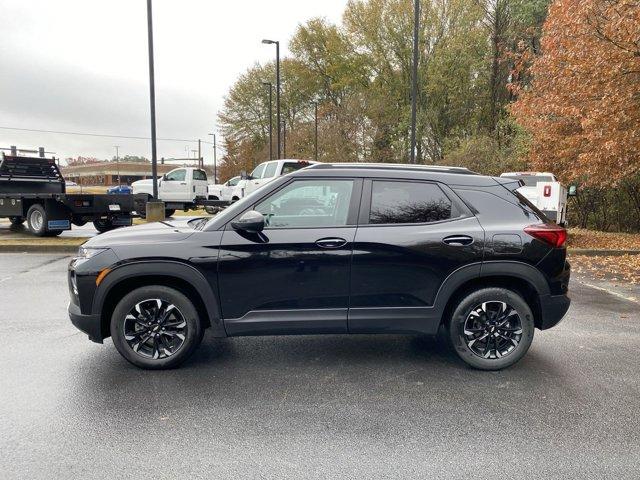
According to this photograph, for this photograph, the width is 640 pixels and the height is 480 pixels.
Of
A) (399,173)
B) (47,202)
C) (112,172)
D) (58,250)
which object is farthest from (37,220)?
(112,172)

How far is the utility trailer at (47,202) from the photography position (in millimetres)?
12945

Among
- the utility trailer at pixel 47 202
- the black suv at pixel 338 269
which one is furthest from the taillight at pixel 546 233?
the utility trailer at pixel 47 202

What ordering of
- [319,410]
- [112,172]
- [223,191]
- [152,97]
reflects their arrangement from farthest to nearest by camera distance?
[112,172] < [223,191] < [152,97] < [319,410]

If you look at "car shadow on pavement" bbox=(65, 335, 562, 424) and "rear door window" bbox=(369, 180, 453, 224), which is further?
"rear door window" bbox=(369, 180, 453, 224)

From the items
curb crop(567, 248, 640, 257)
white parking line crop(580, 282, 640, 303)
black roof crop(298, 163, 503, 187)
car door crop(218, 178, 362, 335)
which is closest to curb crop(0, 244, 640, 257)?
curb crop(567, 248, 640, 257)

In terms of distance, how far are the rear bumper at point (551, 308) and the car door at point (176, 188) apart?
1860 centimetres

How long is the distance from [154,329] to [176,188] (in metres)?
17.8

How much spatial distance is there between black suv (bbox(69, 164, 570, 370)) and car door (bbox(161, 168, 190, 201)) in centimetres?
1727

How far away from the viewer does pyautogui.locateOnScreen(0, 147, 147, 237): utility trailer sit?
12.9 metres

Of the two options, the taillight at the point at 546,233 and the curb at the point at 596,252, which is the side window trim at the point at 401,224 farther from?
the curb at the point at 596,252

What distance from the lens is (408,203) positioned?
4.30m

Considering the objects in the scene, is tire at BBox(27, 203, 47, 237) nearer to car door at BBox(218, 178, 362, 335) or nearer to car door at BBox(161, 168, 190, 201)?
car door at BBox(161, 168, 190, 201)

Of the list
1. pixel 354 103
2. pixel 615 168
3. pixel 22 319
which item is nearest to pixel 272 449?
pixel 22 319

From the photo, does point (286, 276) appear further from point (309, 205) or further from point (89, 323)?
point (89, 323)
